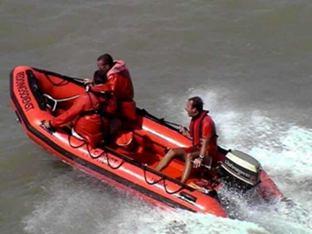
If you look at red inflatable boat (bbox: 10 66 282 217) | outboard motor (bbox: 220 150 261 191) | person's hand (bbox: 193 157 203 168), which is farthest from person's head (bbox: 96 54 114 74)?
outboard motor (bbox: 220 150 261 191)

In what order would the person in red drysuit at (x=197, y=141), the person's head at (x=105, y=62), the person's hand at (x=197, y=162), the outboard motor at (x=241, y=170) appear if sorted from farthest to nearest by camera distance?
the person's head at (x=105, y=62) < the person's hand at (x=197, y=162) < the person in red drysuit at (x=197, y=141) < the outboard motor at (x=241, y=170)

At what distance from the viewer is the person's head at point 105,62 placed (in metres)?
7.50

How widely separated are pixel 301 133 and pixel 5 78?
492 cm

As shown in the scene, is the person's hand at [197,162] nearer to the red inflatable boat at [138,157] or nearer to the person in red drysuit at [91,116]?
the red inflatable boat at [138,157]

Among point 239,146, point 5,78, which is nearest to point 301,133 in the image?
point 239,146

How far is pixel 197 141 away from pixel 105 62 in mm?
1440

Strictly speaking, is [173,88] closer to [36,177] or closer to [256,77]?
[256,77]

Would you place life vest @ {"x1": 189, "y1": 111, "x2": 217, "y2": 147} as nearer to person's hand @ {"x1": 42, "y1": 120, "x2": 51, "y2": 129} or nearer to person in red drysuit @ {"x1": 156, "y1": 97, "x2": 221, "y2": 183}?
person in red drysuit @ {"x1": 156, "y1": 97, "x2": 221, "y2": 183}

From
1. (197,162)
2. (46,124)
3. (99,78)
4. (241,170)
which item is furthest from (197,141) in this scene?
(46,124)

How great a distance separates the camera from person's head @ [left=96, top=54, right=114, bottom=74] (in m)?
7.50

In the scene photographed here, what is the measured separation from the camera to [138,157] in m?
7.92

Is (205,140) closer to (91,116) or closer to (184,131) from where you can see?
(184,131)

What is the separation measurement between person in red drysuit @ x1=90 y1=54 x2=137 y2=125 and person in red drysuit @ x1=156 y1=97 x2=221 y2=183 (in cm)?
87

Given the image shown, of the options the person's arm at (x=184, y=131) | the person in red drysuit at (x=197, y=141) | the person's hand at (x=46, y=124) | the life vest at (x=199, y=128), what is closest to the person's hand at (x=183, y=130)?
the person's arm at (x=184, y=131)
